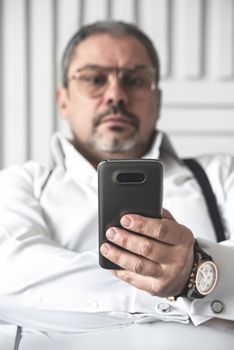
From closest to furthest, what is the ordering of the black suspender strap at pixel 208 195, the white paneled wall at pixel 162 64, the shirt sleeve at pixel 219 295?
1. the shirt sleeve at pixel 219 295
2. the black suspender strap at pixel 208 195
3. the white paneled wall at pixel 162 64

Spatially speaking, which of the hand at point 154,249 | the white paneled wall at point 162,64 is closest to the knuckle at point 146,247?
the hand at point 154,249

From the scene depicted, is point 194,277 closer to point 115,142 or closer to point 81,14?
point 115,142

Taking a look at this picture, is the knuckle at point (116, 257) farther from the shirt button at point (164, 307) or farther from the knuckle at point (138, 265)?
the shirt button at point (164, 307)

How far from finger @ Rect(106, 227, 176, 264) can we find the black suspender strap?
38cm

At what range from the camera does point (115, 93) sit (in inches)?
45.7

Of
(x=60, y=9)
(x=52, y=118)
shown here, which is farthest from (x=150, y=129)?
(x=60, y=9)

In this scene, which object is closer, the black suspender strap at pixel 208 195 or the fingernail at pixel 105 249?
the fingernail at pixel 105 249

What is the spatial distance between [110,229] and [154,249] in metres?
0.06

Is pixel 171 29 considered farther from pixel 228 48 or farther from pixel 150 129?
pixel 150 129

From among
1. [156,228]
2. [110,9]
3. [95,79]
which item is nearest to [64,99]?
[95,79]

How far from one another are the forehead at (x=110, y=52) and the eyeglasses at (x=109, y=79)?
2cm

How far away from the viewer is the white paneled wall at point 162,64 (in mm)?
1536

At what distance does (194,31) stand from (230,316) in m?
0.99

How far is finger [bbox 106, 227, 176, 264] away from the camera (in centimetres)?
67
